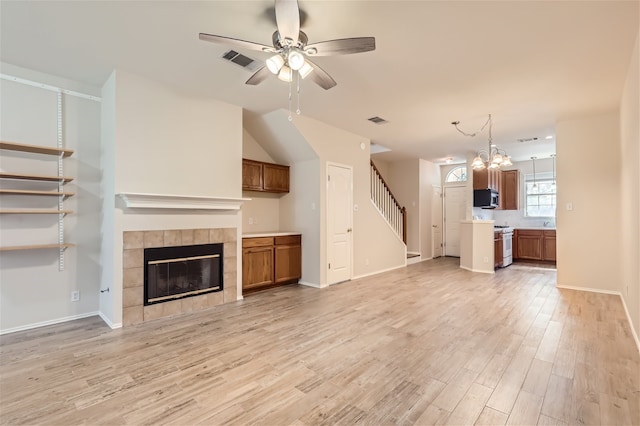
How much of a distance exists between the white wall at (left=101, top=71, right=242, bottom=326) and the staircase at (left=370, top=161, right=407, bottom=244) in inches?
141

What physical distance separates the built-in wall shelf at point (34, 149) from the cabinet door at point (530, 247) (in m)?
9.78

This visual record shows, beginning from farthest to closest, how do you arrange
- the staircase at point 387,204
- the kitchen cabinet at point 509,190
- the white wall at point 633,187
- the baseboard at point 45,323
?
1. the kitchen cabinet at point 509,190
2. the staircase at point 387,204
3. the baseboard at point 45,323
4. the white wall at point 633,187

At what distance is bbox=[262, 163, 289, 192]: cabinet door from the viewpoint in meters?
5.39

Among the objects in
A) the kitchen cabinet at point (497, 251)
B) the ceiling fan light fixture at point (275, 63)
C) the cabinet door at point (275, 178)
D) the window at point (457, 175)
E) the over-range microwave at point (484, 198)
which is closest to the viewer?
the ceiling fan light fixture at point (275, 63)

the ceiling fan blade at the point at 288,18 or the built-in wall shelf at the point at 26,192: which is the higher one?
the ceiling fan blade at the point at 288,18

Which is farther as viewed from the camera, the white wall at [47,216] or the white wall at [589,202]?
the white wall at [589,202]

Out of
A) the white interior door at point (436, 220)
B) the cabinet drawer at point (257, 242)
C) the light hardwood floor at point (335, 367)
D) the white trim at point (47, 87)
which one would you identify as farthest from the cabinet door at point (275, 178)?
the white interior door at point (436, 220)

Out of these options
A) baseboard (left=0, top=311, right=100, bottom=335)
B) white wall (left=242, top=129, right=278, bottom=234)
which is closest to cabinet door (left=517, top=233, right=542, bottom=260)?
white wall (left=242, top=129, right=278, bottom=234)

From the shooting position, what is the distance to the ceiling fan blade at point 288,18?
6.79 ft

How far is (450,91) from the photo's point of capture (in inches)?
155

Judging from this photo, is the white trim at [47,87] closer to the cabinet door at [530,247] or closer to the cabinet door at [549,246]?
the cabinet door at [530,247]

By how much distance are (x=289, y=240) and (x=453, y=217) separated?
6057 millimetres

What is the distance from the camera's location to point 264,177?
536cm

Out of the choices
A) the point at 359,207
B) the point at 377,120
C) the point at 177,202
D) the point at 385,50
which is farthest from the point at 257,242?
the point at 385,50
